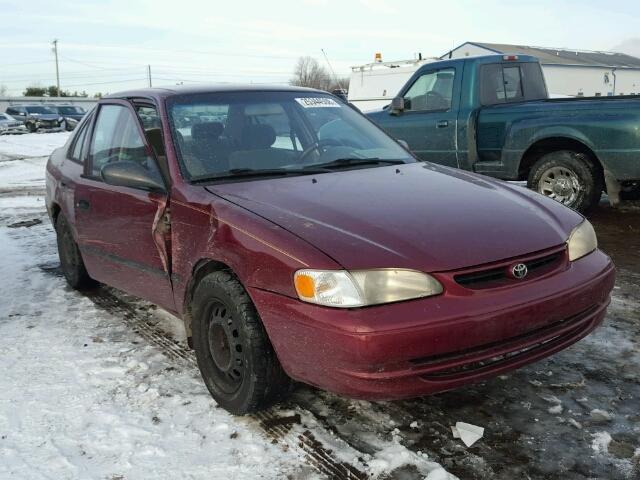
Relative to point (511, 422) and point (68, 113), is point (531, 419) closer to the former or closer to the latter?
point (511, 422)

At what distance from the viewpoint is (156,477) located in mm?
2455

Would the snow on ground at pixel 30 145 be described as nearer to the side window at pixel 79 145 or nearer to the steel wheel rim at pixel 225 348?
the side window at pixel 79 145

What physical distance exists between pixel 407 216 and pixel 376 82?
16.7m

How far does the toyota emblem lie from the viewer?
255 centimetres

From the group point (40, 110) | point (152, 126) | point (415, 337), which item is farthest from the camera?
point (40, 110)

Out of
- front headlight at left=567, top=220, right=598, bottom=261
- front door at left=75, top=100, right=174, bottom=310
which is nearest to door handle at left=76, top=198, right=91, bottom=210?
front door at left=75, top=100, right=174, bottom=310

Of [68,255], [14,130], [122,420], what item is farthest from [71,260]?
[14,130]

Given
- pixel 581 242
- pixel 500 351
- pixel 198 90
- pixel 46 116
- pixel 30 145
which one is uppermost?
pixel 198 90

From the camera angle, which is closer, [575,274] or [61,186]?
[575,274]

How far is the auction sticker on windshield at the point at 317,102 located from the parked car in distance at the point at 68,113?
102ft

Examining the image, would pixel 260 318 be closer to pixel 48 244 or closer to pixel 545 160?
pixel 48 244

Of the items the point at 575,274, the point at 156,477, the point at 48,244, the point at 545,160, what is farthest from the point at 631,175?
the point at 48,244

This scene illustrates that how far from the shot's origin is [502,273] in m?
2.55

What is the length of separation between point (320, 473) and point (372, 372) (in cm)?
47
